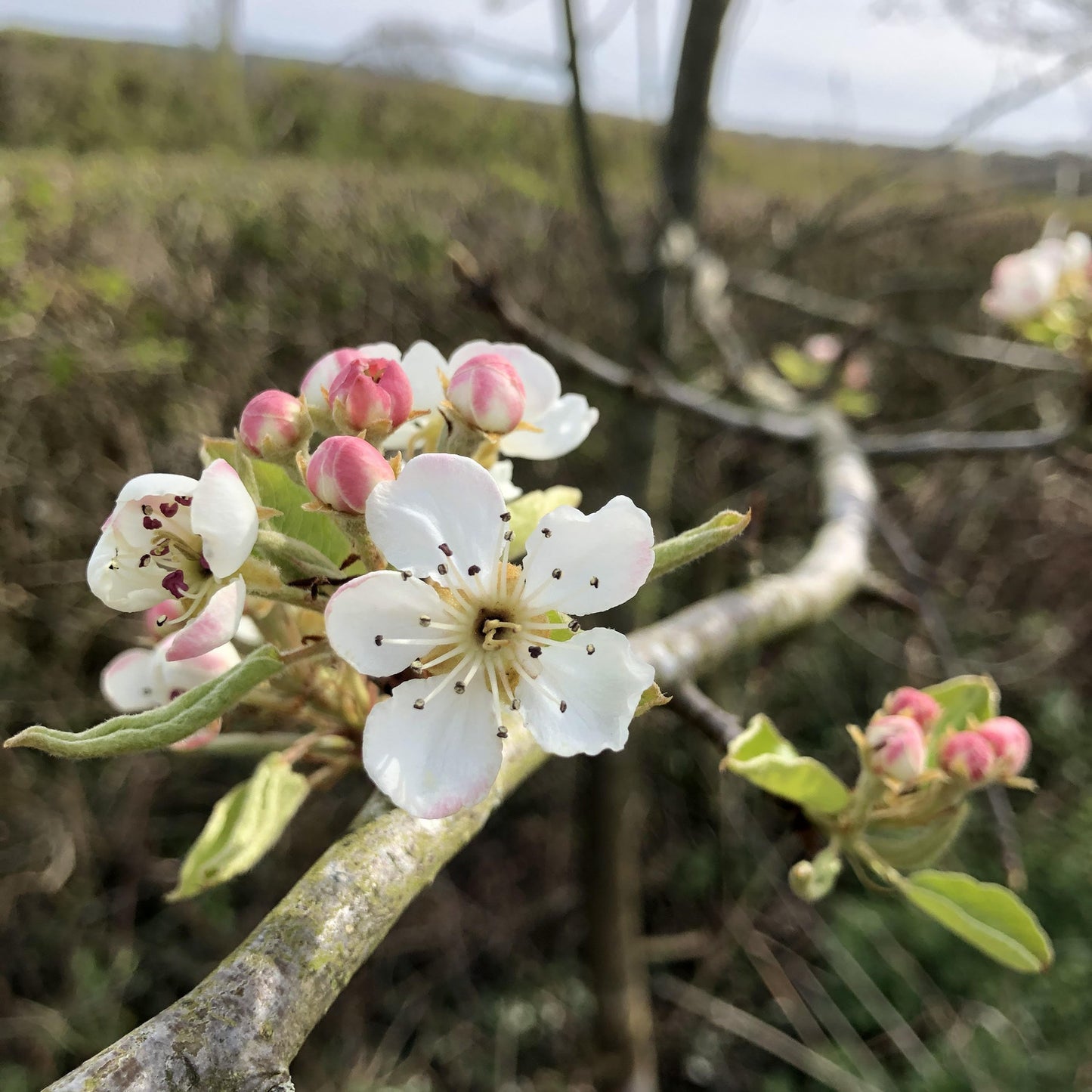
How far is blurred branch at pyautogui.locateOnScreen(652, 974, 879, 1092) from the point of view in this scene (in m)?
2.58

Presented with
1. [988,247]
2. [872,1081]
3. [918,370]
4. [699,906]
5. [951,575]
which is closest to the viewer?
[872,1081]

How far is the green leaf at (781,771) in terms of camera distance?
63cm

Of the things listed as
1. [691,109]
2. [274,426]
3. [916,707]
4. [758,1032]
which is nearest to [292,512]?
[274,426]

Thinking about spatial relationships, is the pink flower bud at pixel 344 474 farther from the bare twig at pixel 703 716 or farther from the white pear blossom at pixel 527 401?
the bare twig at pixel 703 716

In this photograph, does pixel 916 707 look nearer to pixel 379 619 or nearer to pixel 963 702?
pixel 963 702

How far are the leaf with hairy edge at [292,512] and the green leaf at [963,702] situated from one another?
1.84 ft

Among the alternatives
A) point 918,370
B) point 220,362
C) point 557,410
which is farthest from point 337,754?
point 918,370

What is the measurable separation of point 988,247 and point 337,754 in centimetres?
821

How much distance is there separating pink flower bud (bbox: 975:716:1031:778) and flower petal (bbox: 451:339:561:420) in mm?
459

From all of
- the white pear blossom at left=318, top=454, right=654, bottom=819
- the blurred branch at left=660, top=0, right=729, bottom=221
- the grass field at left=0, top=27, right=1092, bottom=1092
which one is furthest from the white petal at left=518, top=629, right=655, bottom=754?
the blurred branch at left=660, top=0, right=729, bottom=221

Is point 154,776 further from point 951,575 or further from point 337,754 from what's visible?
point 951,575

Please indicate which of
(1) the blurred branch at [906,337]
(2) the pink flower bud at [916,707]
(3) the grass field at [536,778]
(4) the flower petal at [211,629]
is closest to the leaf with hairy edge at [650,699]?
(4) the flower petal at [211,629]

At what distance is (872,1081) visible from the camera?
2.58m

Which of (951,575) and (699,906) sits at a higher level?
(951,575)
